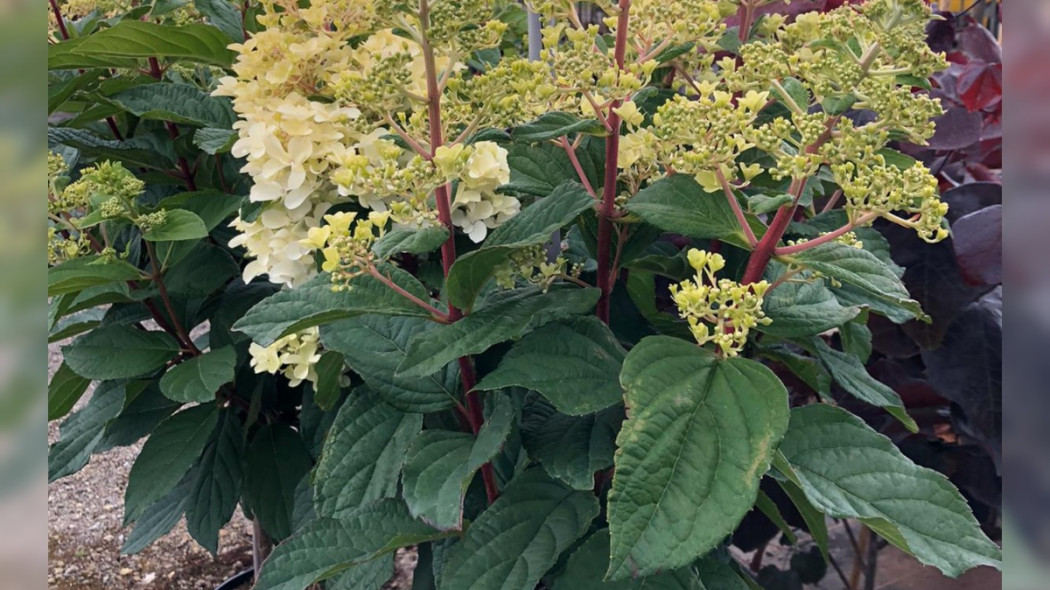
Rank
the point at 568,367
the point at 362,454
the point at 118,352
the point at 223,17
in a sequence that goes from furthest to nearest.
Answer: the point at 223,17, the point at 118,352, the point at 362,454, the point at 568,367

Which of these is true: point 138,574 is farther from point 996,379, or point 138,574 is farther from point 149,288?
point 996,379

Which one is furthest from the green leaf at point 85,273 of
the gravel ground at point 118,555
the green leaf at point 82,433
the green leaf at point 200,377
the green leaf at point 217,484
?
the gravel ground at point 118,555

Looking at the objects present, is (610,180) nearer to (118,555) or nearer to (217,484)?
(217,484)

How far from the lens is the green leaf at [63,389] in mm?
1146

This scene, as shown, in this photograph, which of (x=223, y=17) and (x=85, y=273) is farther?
(x=223, y=17)

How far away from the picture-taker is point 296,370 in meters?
0.96

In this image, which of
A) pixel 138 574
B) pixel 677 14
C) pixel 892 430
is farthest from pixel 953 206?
pixel 138 574

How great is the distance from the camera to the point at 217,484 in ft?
4.00

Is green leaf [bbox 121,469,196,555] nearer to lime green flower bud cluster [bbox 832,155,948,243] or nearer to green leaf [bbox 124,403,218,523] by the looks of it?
green leaf [bbox 124,403,218,523]

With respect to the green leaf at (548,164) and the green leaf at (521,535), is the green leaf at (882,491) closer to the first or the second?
the green leaf at (521,535)

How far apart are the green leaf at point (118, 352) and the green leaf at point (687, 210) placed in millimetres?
681

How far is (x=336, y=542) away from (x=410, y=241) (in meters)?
0.32

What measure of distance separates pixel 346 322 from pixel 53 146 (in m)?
0.60

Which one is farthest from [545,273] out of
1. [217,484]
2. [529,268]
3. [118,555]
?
[118,555]
